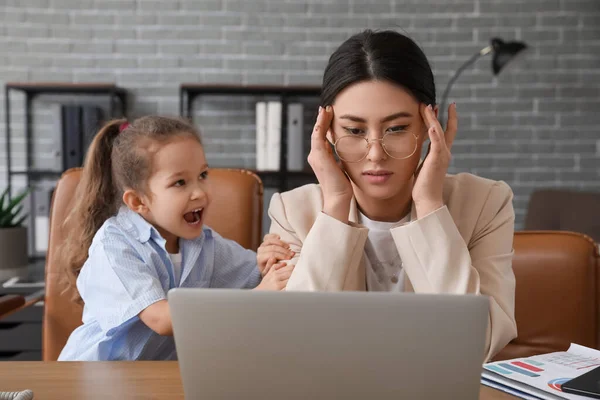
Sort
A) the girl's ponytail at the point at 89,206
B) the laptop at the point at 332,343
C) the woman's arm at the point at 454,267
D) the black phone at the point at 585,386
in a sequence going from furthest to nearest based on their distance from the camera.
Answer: the girl's ponytail at the point at 89,206
the woman's arm at the point at 454,267
the black phone at the point at 585,386
the laptop at the point at 332,343

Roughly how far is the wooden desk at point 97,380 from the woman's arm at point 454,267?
0.22m

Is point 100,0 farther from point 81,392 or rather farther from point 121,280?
point 81,392

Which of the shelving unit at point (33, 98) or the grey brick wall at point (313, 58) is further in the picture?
the grey brick wall at point (313, 58)

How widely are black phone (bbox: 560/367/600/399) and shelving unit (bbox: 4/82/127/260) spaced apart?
8.72ft

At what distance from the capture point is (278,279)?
3.63 ft

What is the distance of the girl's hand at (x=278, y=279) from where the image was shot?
1.09m

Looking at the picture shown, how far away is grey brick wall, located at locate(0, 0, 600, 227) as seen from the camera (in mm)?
3174

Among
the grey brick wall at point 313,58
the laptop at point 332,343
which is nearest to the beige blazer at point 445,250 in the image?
the laptop at point 332,343

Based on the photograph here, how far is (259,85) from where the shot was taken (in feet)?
10.1

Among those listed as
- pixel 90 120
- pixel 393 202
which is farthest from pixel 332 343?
pixel 90 120

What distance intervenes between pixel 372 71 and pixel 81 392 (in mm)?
747

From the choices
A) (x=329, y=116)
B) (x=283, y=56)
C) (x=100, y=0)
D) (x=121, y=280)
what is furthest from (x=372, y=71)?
(x=100, y=0)

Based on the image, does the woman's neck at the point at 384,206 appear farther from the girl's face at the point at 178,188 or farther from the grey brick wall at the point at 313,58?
the grey brick wall at the point at 313,58

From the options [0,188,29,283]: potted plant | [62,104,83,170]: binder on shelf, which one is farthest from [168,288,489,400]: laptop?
[62,104,83,170]: binder on shelf
